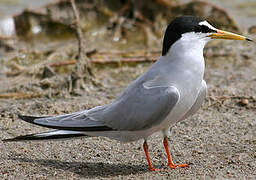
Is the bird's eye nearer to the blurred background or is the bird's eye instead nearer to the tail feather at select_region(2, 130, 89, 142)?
the blurred background

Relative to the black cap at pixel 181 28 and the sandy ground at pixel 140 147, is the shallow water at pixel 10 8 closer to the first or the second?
the sandy ground at pixel 140 147

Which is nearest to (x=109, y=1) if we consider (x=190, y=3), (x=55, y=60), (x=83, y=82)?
(x=190, y=3)

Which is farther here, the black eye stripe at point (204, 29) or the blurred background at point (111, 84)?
the blurred background at point (111, 84)

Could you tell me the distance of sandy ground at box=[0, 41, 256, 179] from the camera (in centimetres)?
386

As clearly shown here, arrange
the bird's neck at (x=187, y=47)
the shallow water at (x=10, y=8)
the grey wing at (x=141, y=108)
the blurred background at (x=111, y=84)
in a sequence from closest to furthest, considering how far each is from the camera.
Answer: the grey wing at (x=141, y=108) → the bird's neck at (x=187, y=47) → the blurred background at (x=111, y=84) → the shallow water at (x=10, y=8)

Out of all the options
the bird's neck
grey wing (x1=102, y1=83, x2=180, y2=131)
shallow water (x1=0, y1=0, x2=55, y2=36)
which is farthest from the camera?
shallow water (x1=0, y1=0, x2=55, y2=36)

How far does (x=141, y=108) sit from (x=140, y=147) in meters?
0.84

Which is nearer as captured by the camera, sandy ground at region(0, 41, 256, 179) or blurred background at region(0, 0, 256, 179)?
sandy ground at region(0, 41, 256, 179)

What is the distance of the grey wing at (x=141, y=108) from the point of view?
374cm

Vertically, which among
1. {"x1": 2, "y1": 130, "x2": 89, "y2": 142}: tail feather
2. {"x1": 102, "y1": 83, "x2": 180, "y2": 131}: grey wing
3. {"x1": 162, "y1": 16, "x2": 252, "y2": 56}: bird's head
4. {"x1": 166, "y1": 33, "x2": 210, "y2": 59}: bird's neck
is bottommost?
{"x1": 2, "y1": 130, "x2": 89, "y2": 142}: tail feather

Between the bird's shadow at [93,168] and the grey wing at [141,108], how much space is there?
377 mm

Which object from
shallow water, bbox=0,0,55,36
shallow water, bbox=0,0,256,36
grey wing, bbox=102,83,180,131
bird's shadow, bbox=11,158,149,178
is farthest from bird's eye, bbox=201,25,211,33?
shallow water, bbox=0,0,55,36

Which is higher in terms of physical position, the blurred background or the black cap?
the black cap

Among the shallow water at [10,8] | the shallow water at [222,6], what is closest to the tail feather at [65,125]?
the shallow water at [222,6]
